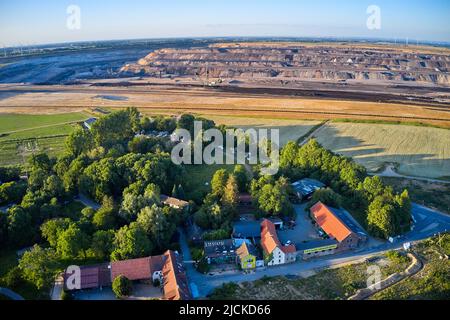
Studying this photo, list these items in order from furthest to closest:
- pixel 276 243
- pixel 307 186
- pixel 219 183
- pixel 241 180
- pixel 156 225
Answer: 1. pixel 307 186
2. pixel 241 180
3. pixel 219 183
4. pixel 156 225
5. pixel 276 243

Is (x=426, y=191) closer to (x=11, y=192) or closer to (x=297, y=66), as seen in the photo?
(x=11, y=192)

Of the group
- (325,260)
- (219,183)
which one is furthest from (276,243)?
(219,183)

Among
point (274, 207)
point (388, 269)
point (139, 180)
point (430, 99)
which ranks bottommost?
point (388, 269)

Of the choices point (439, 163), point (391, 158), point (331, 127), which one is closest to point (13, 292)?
point (391, 158)

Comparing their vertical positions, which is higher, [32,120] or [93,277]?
[32,120]

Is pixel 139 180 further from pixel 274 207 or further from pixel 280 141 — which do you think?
pixel 280 141

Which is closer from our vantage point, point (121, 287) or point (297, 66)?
point (121, 287)

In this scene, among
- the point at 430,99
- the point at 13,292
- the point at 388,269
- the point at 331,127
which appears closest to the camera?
the point at 13,292
